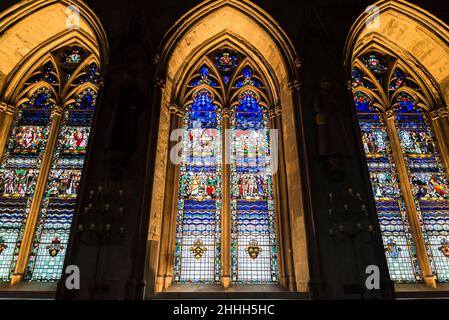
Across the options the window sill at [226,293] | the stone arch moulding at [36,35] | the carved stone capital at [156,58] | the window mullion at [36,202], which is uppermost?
the stone arch moulding at [36,35]

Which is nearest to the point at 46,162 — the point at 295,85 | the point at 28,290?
the point at 28,290

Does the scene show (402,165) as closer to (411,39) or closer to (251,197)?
(411,39)

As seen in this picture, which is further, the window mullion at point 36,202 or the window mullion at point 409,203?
the window mullion at point 409,203

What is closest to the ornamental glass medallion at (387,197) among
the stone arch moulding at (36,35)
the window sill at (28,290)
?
the stone arch moulding at (36,35)

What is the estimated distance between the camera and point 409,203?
7.80m

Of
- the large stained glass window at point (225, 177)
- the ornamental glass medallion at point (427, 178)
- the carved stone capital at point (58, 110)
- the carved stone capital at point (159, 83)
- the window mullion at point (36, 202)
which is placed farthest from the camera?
the carved stone capital at point (58, 110)

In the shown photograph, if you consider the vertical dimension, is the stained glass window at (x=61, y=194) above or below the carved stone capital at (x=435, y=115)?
below

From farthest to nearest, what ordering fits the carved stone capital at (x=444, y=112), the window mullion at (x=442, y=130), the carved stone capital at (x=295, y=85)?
the carved stone capital at (x=444, y=112) < the window mullion at (x=442, y=130) < the carved stone capital at (x=295, y=85)

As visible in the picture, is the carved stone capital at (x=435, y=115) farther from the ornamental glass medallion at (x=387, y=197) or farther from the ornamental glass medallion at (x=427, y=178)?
the ornamental glass medallion at (x=387, y=197)

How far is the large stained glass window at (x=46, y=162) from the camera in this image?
23.4 ft

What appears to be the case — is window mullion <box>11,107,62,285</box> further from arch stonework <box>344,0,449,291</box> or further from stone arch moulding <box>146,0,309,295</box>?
arch stonework <box>344,0,449,291</box>

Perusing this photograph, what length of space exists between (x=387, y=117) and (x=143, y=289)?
6.74 m

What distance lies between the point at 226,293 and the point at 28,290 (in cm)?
352

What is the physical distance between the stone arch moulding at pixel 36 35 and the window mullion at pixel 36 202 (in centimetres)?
134
